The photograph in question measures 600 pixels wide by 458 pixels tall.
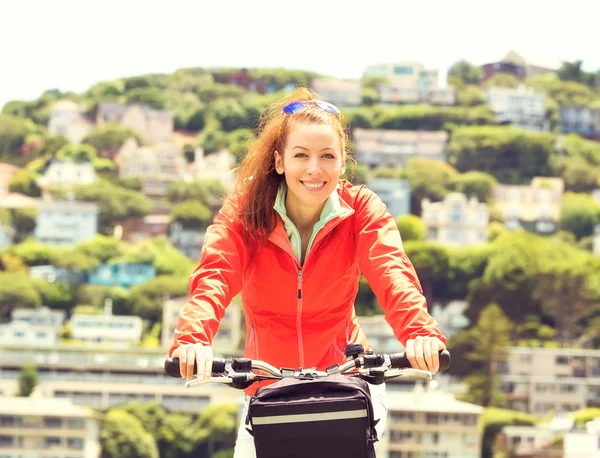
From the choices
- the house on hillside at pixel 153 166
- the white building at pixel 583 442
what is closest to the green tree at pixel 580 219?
the house on hillside at pixel 153 166

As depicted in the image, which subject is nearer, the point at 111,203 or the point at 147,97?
the point at 111,203

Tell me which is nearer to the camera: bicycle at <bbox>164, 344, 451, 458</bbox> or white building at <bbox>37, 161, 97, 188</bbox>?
bicycle at <bbox>164, 344, 451, 458</bbox>

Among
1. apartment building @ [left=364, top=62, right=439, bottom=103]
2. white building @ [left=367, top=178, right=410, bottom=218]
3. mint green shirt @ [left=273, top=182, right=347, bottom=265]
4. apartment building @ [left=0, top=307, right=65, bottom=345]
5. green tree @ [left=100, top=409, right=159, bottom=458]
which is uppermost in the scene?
mint green shirt @ [left=273, top=182, right=347, bottom=265]

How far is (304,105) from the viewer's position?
406 centimetres

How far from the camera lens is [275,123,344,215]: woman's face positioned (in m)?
3.96

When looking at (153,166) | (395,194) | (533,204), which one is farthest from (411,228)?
(153,166)

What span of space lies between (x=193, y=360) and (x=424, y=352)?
1.67 ft

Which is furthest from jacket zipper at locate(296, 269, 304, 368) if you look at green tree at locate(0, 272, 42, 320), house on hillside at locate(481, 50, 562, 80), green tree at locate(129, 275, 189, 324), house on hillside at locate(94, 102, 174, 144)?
house on hillside at locate(481, 50, 562, 80)

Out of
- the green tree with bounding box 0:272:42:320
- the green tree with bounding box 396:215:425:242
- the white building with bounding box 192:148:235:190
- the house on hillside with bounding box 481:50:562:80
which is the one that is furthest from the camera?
the house on hillside with bounding box 481:50:562:80

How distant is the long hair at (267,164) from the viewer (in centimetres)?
402

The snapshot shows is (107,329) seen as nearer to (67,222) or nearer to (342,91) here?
(67,222)

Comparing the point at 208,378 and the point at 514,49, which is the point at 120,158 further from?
the point at 208,378

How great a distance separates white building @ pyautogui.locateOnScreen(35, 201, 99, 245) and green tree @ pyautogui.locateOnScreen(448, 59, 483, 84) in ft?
173

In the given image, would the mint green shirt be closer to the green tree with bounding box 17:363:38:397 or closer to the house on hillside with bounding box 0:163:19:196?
the green tree with bounding box 17:363:38:397
